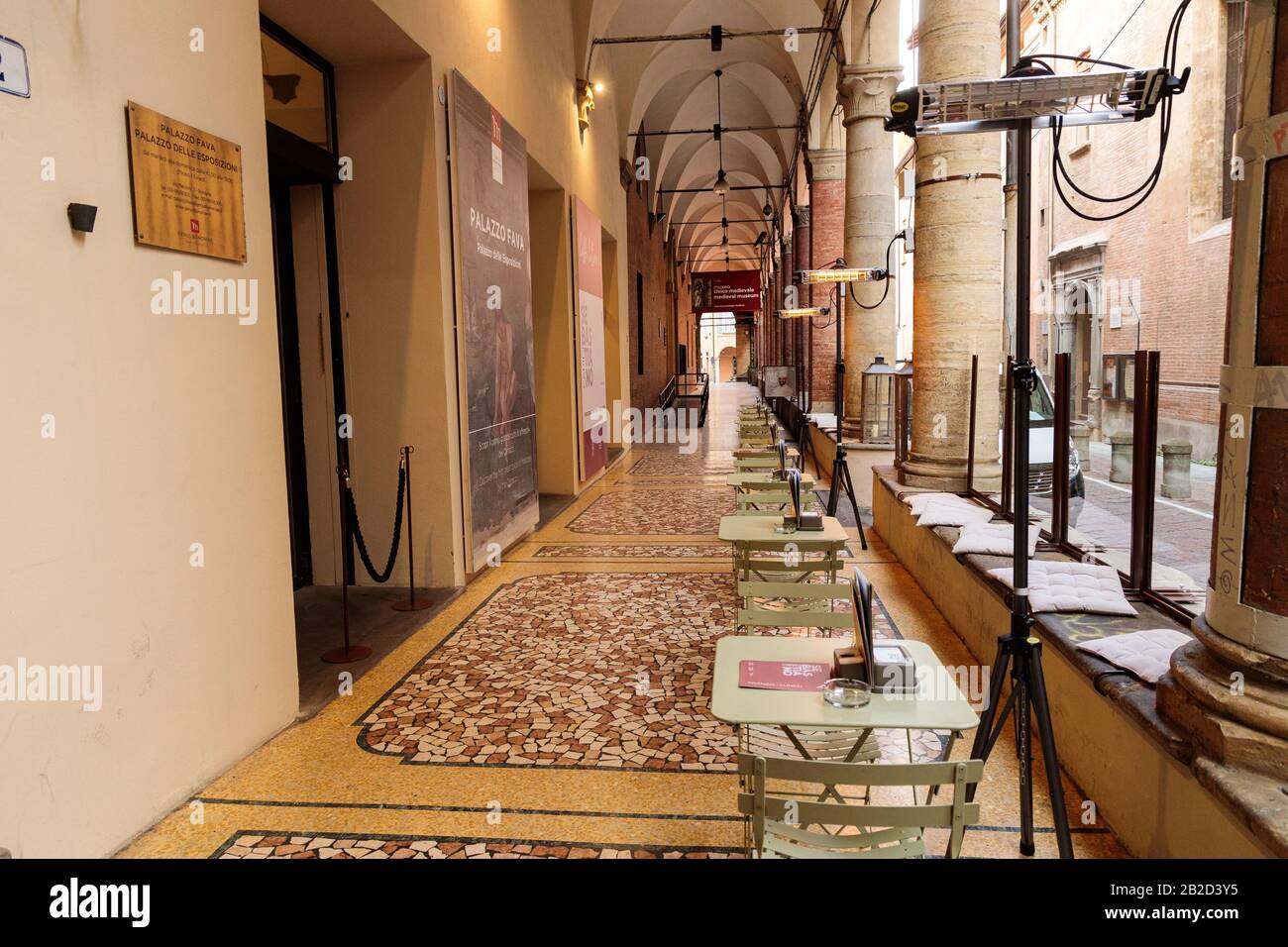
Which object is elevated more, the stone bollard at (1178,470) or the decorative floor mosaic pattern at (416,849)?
the stone bollard at (1178,470)

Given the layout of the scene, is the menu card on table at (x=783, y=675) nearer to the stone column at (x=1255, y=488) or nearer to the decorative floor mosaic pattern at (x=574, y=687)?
the decorative floor mosaic pattern at (x=574, y=687)

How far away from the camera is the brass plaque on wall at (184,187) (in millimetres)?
2818

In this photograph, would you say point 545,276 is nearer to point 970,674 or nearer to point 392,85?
point 392,85

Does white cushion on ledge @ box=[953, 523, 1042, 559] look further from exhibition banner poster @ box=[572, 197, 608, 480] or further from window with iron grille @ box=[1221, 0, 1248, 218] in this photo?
window with iron grille @ box=[1221, 0, 1248, 218]

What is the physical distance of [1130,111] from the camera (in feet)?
7.31

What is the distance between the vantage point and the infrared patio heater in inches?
85.6

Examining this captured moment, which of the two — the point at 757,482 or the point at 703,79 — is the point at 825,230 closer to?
the point at 703,79

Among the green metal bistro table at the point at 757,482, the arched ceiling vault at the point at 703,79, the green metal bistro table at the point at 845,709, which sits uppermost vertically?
the arched ceiling vault at the point at 703,79

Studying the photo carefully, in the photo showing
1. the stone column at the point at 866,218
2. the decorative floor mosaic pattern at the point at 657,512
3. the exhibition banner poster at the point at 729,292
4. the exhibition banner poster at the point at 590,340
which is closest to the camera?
the decorative floor mosaic pattern at the point at 657,512

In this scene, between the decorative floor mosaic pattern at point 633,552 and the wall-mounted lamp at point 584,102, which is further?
the wall-mounted lamp at point 584,102

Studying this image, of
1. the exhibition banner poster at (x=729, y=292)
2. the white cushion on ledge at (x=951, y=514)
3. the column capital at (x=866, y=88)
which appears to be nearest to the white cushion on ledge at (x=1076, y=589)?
the white cushion on ledge at (x=951, y=514)

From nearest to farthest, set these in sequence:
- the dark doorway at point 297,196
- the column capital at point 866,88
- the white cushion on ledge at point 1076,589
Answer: the white cushion on ledge at point 1076,589 → the dark doorway at point 297,196 → the column capital at point 866,88

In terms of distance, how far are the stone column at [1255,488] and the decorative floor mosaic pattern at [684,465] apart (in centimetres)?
946

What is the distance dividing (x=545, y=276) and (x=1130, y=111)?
797 cm
